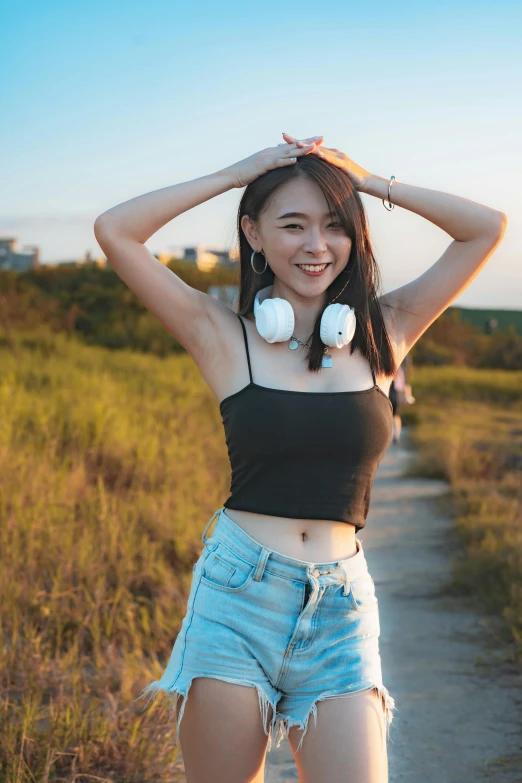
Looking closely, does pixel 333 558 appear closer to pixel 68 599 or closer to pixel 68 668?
pixel 68 668

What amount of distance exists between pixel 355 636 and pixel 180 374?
481 inches

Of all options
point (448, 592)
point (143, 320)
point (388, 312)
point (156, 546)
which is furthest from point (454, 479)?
point (143, 320)

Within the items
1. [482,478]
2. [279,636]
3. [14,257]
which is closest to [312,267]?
[279,636]

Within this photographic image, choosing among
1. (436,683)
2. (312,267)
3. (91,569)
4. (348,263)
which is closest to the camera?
(312,267)

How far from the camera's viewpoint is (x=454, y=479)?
978 cm

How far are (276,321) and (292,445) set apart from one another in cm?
39

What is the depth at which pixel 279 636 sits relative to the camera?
2.30m

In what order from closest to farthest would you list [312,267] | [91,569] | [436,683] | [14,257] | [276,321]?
[276,321] < [312,267] < [436,683] < [91,569] < [14,257]

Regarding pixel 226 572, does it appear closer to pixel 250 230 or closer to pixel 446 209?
pixel 250 230

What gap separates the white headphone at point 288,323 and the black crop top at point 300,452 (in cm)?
17

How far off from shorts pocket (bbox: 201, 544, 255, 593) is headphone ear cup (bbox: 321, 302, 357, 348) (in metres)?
0.67

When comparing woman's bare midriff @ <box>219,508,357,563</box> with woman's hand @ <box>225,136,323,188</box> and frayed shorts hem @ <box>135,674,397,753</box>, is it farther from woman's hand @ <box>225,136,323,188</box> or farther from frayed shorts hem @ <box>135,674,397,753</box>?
woman's hand @ <box>225,136,323,188</box>

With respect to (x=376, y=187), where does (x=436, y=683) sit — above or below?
below

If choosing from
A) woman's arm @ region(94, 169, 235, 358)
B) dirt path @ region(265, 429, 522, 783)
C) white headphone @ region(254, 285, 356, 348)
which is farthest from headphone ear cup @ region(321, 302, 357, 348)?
dirt path @ region(265, 429, 522, 783)
